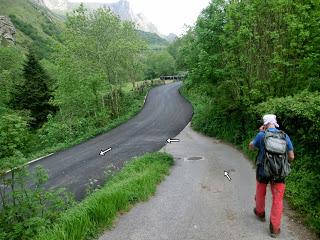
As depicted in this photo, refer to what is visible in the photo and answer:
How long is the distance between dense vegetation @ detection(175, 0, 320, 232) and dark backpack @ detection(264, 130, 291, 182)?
112 inches

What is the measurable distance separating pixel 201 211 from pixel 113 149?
12962 millimetres

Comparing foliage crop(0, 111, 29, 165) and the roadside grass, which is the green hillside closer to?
the roadside grass

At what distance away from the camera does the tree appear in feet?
125

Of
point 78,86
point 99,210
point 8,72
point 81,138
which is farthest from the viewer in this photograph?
point 8,72

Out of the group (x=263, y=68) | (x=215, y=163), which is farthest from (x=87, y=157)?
(x=263, y=68)

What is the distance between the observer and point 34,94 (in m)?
38.3

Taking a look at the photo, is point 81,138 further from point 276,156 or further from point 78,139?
point 276,156

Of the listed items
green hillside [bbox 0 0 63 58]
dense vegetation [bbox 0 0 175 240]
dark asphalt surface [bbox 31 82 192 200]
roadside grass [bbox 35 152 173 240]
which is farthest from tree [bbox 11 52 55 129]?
green hillside [bbox 0 0 63 58]

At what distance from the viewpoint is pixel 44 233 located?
6.61 m

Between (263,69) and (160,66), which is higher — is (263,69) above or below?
above

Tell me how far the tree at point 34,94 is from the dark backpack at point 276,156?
1347 inches

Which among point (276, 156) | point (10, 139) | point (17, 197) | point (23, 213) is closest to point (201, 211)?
point (276, 156)

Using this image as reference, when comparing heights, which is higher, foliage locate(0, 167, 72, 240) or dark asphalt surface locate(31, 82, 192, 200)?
foliage locate(0, 167, 72, 240)

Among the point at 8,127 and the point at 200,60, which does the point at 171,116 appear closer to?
the point at 200,60
